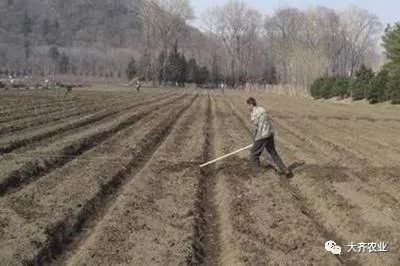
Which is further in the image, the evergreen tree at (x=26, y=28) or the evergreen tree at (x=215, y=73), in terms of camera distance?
the evergreen tree at (x=26, y=28)

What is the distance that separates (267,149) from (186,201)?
12.7ft

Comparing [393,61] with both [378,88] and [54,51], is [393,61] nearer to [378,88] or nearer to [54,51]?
[378,88]

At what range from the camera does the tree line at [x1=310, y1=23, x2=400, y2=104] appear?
5278cm

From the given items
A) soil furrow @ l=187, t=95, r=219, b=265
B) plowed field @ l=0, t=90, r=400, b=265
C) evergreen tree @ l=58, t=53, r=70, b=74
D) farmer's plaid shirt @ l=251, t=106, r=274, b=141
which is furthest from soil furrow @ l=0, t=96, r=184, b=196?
evergreen tree @ l=58, t=53, r=70, b=74

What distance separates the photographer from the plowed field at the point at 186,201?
8.93 meters

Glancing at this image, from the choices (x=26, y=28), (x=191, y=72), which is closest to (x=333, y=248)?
(x=191, y=72)

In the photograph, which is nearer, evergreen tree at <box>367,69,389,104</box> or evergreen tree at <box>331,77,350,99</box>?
evergreen tree at <box>367,69,389,104</box>

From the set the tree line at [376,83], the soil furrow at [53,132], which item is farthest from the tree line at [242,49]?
the soil furrow at [53,132]

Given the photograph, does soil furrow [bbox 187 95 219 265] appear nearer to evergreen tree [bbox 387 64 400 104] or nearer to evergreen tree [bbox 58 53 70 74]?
evergreen tree [bbox 387 64 400 104]

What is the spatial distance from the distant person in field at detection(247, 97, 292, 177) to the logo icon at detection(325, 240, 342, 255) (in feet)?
19.3

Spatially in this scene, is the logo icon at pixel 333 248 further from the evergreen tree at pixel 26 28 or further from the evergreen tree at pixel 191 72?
the evergreen tree at pixel 26 28

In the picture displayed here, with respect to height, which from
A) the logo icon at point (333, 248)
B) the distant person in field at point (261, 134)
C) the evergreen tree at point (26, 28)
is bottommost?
the logo icon at point (333, 248)

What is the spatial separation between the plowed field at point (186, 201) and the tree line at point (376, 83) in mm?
30340

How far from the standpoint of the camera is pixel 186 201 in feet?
40.2
